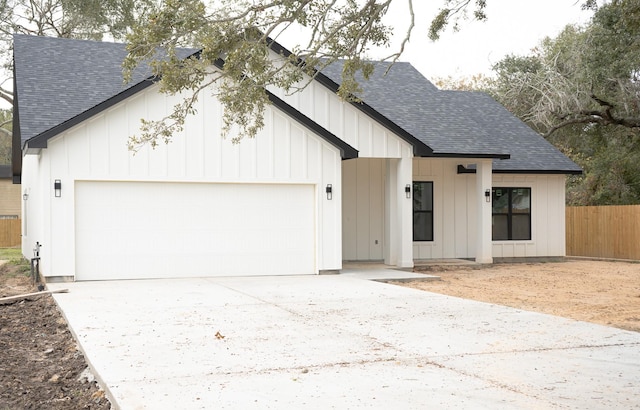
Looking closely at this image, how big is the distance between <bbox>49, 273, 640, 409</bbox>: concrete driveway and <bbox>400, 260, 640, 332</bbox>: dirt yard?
4.42 ft

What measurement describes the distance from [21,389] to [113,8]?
103 ft

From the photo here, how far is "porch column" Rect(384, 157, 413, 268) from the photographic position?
60.8 ft

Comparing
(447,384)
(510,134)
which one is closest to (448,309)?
(447,384)

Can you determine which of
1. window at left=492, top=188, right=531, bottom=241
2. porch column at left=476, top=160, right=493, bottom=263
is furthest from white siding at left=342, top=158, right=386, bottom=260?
window at left=492, top=188, right=531, bottom=241

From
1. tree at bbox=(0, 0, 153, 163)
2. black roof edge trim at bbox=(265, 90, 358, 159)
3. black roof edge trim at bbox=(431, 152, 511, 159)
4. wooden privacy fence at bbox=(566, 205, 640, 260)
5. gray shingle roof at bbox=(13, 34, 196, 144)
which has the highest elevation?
tree at bbox=(0, 0, 153, 163)

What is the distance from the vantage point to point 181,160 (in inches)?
630

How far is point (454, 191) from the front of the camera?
21.5 m

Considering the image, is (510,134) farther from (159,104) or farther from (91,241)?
(91,241)

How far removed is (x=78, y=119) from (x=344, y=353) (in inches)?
353

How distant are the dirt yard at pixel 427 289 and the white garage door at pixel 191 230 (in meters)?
1.82

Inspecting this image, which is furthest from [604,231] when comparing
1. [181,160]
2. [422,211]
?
[181,160]

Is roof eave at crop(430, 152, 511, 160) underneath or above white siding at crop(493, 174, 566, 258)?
above

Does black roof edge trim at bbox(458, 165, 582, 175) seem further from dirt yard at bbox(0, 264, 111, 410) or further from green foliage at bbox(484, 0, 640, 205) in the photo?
dirt yard at bbox(0, 264, 111, 410)

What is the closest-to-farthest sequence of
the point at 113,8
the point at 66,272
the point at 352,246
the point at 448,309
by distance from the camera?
the point at 448,309
the point at 66,272
the point at 352,246
the point at 113,8
